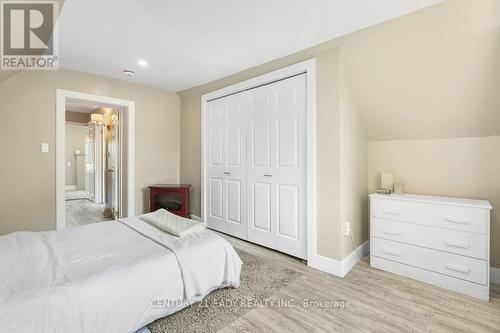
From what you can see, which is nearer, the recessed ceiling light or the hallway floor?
the recessed ceiling light

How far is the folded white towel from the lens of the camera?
6.40 feet

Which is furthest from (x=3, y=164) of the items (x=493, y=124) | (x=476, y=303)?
(x=493, y=124)

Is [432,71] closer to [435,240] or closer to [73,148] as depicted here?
[435,240]

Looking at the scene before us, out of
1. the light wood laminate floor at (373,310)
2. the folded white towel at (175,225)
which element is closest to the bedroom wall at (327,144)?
the light wood laminate floor at (373,310)

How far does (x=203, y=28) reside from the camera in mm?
2143

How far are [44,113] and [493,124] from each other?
491 centimetres

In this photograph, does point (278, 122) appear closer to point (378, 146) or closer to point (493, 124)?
point (378, 146)

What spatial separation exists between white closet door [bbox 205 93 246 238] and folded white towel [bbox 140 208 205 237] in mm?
1207

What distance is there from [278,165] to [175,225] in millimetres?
1370

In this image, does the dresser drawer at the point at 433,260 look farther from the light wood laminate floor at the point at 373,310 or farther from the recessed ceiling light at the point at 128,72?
the recessed ceiling light at the point at 128,72

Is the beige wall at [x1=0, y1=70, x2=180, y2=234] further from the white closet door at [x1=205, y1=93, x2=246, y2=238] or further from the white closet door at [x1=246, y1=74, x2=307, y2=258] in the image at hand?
the white closet door at [x1=246, y1=74, x2=307, y2=258]

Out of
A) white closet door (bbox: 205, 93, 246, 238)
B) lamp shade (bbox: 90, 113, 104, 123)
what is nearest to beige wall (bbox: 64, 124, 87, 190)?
lamp shade (bbox: 90, 113, 104, 123)

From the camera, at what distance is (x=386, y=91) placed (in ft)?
7.82

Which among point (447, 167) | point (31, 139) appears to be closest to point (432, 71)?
point (447, 167)
